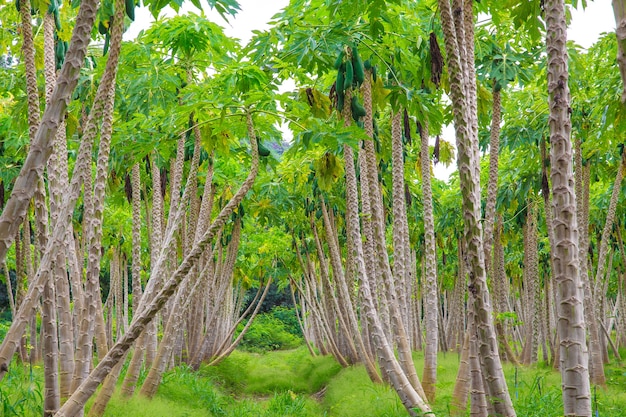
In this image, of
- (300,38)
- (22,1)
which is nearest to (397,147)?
(300,38)

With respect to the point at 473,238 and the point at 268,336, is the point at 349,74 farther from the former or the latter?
the point at 268,336

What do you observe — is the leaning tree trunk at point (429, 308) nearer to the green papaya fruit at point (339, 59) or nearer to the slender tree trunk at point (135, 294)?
the green papaya fruit at point (339, 59)

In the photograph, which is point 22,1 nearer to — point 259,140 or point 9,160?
point 259,140

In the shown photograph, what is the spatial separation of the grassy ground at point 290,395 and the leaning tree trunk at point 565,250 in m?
3.66

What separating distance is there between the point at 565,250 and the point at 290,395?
348 inches

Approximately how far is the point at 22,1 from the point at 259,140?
9.98ft

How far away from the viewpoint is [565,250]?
3006mm

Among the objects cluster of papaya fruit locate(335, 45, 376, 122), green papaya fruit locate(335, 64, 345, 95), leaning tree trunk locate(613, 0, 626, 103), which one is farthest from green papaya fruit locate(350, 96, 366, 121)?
leaning tree trunk locate(613, 0, 626, 103)

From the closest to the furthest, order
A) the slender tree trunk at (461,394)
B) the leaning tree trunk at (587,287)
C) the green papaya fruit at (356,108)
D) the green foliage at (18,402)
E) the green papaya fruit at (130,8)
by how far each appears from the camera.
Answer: the green papaya fruit at (130,8) < the green foliage at (18,402) < the green papaya fruit at (356,108) < the slender tree trunk at (461,394) < the leaning tree trunk at (587,287)

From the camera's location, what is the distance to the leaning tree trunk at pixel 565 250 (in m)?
2.93

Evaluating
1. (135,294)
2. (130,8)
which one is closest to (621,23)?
(130,8)

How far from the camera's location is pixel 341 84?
5.75 meters

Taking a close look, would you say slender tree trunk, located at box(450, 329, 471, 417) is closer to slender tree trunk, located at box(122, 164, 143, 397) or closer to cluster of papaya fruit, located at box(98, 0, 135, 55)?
slender tree trunk, located at box(122, 164, 143, 397)

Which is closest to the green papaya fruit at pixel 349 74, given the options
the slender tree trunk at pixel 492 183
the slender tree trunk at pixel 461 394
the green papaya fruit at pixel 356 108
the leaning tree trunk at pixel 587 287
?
the green papaya fruit at pixel 356 108
